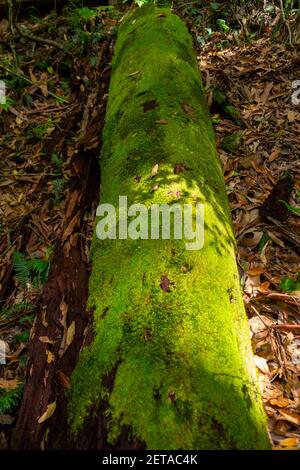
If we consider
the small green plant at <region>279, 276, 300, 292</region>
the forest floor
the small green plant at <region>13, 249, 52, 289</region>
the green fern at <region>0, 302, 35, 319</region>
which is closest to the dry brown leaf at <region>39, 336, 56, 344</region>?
the forest floor

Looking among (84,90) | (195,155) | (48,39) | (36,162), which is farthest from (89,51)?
(195,155)

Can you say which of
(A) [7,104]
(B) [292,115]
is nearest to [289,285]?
(B) [292,115]

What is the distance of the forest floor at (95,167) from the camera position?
2.54 metres

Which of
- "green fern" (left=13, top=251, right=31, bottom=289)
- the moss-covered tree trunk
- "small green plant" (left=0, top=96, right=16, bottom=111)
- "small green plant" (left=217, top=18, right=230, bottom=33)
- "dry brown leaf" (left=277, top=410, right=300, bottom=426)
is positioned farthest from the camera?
"small green plant" (left=217, top=18, right=230, bottom=33)

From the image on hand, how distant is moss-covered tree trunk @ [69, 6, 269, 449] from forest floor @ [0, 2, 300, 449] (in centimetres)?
35

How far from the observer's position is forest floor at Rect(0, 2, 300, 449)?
254 centimetres

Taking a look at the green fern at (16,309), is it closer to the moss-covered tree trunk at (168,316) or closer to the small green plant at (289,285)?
the moss-covered tree trunk at (168,316)

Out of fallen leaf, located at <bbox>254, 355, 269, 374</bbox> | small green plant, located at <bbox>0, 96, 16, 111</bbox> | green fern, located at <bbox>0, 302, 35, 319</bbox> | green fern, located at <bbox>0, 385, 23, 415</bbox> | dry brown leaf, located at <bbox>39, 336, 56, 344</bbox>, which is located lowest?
green fern, located at <bbox>0, 302, 35, 319</bbox>

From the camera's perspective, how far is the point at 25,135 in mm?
4770

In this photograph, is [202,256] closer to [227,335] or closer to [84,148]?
[227,335]

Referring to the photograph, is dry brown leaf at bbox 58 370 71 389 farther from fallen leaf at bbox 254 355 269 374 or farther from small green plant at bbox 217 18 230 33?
small green plant at bbox 217 18 230 33

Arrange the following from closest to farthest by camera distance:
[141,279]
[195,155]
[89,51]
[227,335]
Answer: [227,335] → [141,279] → [195,155] → [89,51]

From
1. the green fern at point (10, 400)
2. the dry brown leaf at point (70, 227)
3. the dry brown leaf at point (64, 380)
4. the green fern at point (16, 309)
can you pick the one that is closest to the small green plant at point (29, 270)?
the green fern at point (16, 309)

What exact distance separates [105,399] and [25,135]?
3894mm
